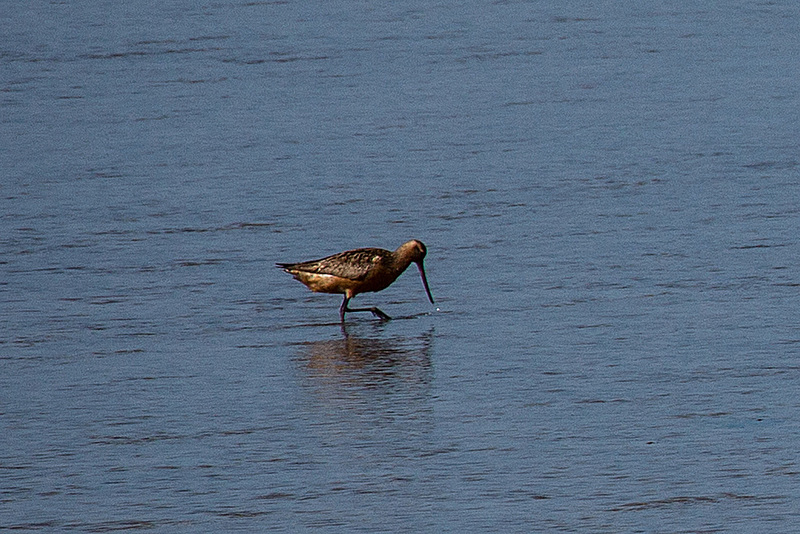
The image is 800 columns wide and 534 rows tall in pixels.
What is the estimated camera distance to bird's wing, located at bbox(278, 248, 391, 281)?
8.40 meters

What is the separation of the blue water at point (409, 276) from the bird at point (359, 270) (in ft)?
0.56

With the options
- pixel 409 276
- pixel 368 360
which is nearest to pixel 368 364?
pixel 368 360

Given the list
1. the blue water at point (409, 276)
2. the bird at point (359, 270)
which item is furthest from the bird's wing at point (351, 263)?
the blue water at point (409, 276)

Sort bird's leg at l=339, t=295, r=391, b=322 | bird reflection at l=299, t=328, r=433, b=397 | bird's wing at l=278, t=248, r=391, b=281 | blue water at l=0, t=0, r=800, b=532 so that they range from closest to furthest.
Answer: blue water at l=0, t=0, r=800, b=532
bird reflection at l=299, t=328, r=433, b=397
bird's leg at l=339, t=295, r=391, b=322
bird's wing at l=278, t=248, r=391, b=281

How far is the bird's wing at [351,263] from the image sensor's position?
840 cm

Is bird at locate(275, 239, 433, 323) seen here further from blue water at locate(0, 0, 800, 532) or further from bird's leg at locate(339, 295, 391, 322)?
blue water at locate(0, 0, 800, 532)

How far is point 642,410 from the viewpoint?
21.1ft

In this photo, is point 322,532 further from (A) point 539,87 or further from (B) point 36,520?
(A) point 539,87

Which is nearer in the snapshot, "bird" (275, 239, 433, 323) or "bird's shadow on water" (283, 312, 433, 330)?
"bird's shadow on water" (283, 312, 433, 330)

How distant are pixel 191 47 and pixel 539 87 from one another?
352cm

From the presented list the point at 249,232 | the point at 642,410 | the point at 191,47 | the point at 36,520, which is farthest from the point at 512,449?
the point at 191,47

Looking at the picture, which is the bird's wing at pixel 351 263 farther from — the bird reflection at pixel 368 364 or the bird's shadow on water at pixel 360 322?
the bird reflection at pixel 368 364

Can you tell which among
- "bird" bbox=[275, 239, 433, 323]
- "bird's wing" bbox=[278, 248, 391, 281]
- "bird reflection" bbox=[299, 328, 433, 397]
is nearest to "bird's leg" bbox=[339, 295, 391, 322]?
"bird" bbox=[275, 239, 433, 323]

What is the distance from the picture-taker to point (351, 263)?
848 cm
